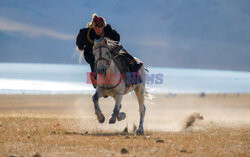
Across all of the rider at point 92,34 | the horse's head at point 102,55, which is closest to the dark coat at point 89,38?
the rider at point 92,34

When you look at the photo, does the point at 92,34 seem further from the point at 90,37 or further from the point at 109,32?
the point at 109,32

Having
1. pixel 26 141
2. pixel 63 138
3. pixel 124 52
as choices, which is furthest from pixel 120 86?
pixel 26 141

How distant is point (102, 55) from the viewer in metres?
11.1

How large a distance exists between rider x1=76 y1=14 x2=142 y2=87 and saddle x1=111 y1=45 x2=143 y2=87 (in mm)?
554

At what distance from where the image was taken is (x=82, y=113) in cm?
1573

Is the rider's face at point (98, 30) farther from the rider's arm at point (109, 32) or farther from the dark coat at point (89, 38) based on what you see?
the rider's arm at point (109, 32)

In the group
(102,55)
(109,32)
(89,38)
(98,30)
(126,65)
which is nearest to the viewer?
(102,55)

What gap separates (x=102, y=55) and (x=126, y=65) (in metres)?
1.82

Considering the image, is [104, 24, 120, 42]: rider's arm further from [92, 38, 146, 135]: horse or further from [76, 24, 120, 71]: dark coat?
[92, 38, 146, 135]: horse

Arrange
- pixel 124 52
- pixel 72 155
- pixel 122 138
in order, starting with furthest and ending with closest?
pixel 124 52
pixel 122 138
pixel 72 155

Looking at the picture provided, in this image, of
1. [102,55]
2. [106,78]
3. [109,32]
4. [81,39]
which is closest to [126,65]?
[109,32]

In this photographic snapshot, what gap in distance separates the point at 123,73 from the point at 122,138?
223 centimetres

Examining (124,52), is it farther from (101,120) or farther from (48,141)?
(48,141)

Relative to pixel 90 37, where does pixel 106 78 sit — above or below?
below
